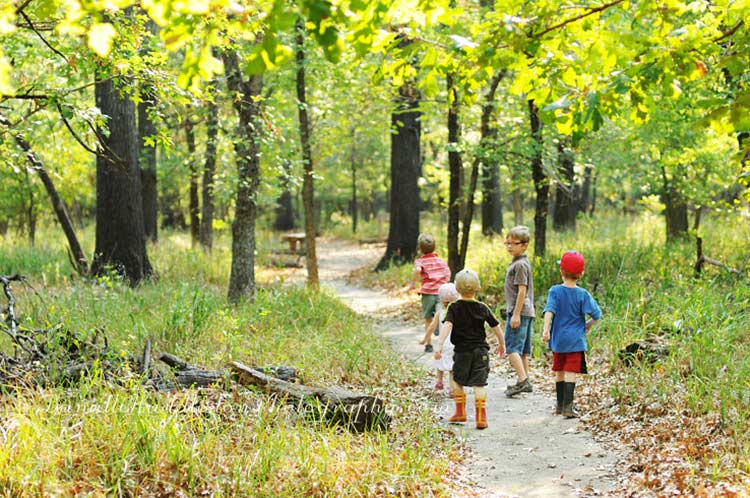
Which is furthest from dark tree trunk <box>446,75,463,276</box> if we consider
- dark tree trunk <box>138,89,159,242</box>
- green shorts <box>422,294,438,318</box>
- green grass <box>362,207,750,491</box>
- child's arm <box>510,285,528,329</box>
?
dark tree trunk <box>138,89,159,242</box>

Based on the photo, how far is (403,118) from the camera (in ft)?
60.1

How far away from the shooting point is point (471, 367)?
6.54 metres

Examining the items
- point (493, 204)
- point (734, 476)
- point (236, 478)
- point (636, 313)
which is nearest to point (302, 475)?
point (236, 478)

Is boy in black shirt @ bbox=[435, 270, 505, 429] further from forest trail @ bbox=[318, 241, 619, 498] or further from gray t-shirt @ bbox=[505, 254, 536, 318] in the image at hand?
gray t-shirt @ bbox=[505, 254, 536, 318]

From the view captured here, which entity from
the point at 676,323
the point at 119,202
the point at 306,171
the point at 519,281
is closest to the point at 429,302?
the point at 519,281

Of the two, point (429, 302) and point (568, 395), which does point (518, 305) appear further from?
point (429, 302)

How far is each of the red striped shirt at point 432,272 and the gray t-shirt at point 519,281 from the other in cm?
184

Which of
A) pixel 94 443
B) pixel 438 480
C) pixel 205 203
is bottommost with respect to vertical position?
pixel 438 480

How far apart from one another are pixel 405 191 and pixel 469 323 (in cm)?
1180

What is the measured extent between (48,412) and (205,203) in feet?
47.7

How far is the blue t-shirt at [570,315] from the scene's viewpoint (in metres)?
6.51

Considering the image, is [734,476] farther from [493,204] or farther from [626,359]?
[493,204]

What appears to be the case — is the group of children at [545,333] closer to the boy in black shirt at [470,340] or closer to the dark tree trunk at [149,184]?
the boy in black shirt at [470,340]

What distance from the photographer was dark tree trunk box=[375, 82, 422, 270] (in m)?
18.0
